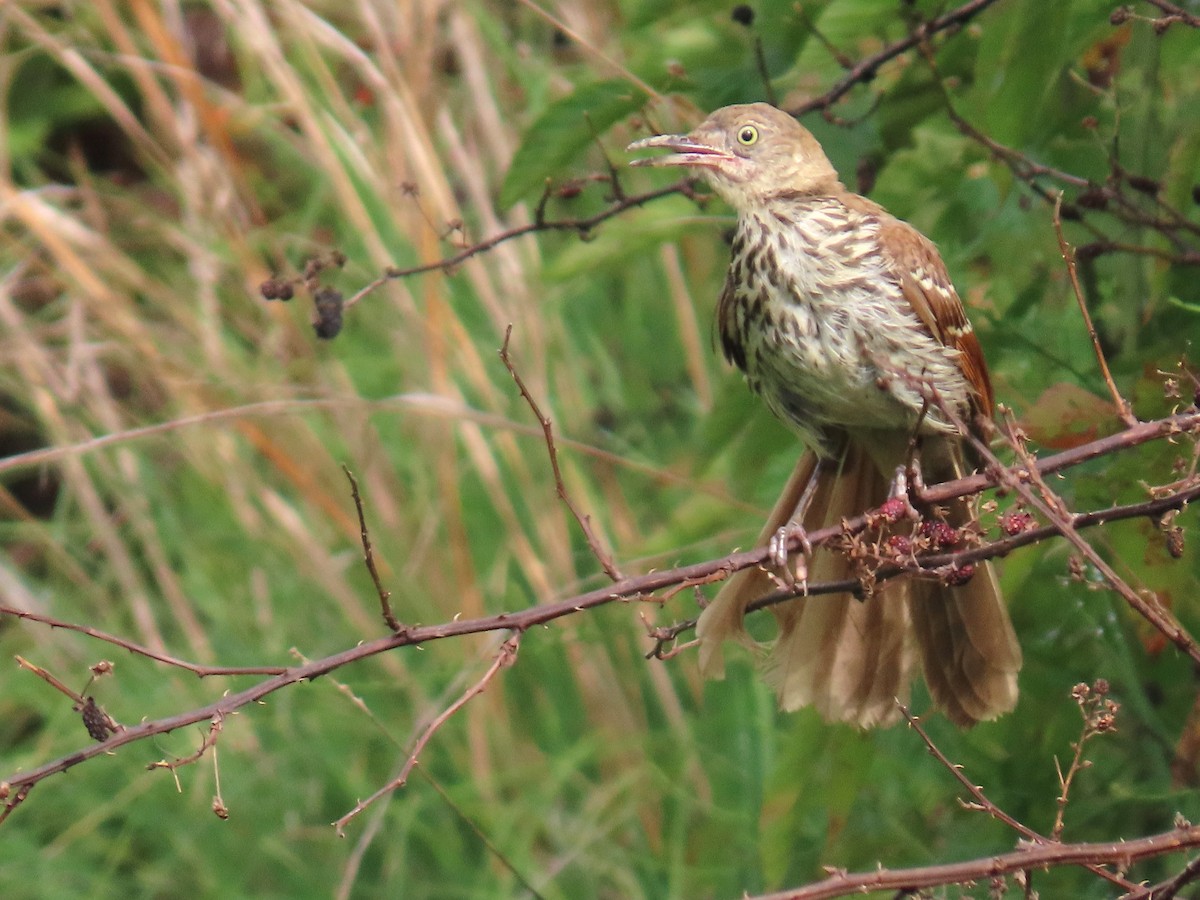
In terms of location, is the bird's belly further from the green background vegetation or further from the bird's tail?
the bird's tail

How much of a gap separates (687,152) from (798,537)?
116 centimetres

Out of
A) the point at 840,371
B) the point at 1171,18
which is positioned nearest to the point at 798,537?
the point at 840,371

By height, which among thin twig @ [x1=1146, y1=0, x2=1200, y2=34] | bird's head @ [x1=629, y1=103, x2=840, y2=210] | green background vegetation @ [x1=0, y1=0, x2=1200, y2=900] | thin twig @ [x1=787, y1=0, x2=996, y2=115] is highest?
thin twig @ [x1=1146, y1=0, x2=1200, y2=34]

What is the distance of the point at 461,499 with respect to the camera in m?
4.85

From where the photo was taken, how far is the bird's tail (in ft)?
Answer: 9.63

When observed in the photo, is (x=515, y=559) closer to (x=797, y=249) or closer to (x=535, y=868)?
(x=535, y=868)

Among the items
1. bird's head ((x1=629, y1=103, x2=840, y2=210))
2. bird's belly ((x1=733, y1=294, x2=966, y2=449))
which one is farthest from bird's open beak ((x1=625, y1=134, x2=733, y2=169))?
bird's belly ((x1=733, y1=294, x2=966, y2=449))

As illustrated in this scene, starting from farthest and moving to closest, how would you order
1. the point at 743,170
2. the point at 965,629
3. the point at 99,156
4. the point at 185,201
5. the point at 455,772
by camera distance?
1. the point at 99,156
2. the point at 185,201
3. the point at 455,772
4. the point at 743,170
5. the point at 965,629

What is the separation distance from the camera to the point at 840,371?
→ 9.92 feet

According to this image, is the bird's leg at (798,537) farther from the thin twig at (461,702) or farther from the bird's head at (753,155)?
the bird's head at (753,155)

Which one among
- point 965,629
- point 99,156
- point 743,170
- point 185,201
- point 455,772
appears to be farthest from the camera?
point 99,156

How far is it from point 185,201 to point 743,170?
2388mm

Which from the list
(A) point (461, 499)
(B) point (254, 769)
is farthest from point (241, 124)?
(B) point (254, 769)

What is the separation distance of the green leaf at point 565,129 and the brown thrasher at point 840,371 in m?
0.09
